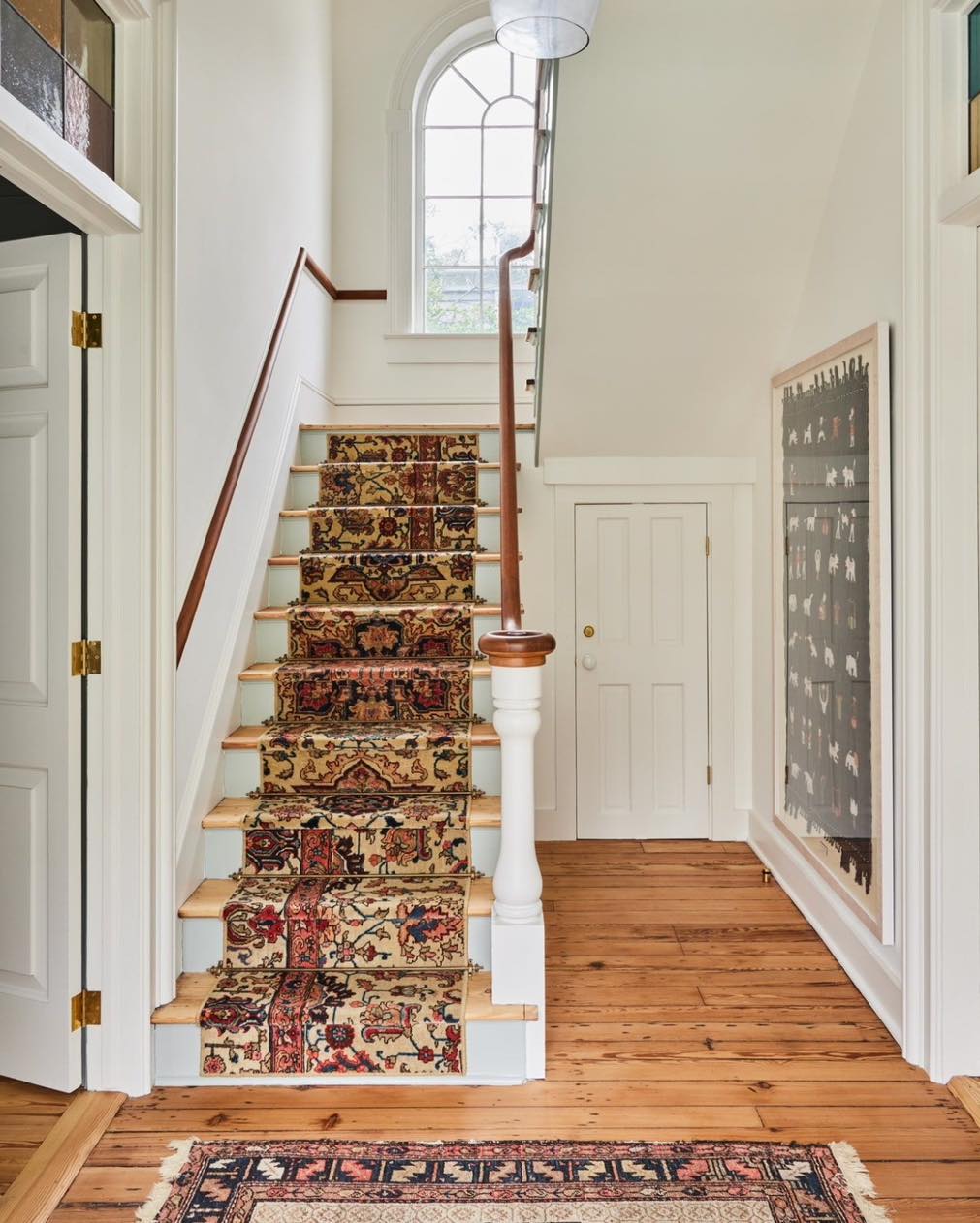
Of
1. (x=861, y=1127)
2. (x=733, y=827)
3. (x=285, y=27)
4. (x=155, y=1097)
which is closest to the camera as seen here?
(x=861, y=1127)

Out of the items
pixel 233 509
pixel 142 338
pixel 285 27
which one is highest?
pixel 285 27

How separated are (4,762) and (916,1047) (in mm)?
2297

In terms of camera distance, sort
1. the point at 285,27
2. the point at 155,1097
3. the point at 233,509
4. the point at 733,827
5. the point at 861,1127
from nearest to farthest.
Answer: the point at 861,1127, the point at 155,1097, the point at 233,509, the point at 285,27, the point at 733,827

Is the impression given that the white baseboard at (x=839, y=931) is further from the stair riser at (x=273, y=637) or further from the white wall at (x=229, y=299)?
the white wall at (x=229, y=299)

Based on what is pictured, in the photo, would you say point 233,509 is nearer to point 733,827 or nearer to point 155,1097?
point 155,1097

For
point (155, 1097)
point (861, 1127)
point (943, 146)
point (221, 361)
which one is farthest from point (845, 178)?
point (155, 1097)

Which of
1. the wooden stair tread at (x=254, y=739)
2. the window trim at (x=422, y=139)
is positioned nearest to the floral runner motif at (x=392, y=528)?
the wooden stair tread at (x=254, y=739)

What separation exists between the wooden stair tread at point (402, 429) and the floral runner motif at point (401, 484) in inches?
11.7

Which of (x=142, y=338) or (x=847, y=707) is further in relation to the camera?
(x=847, y=707)

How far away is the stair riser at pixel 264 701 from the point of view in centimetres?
310

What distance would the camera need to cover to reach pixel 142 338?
7.33 feet

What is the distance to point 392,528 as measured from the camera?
3797 mm

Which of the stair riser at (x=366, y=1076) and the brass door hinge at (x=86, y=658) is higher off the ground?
the brass door hinge at (x=86, y=658)

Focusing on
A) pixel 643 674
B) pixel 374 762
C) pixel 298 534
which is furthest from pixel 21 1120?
pixel 643 674
